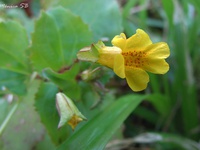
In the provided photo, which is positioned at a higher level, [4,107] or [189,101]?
[4,107]

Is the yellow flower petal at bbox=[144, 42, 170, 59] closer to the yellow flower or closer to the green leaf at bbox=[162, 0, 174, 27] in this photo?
the yellow flower

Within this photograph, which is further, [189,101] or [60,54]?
[189,101]

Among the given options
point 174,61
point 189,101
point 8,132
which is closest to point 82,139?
point 8,132

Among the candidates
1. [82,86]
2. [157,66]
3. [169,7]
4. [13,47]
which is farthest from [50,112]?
[169,7]

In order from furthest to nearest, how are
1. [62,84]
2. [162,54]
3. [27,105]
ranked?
[27,105], [62,84], [162,54]

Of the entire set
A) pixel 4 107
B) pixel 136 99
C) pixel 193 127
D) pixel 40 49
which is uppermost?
pixel 40 49

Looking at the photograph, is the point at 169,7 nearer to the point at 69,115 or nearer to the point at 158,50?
the point at 158,50

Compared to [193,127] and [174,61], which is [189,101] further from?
[174,61]
